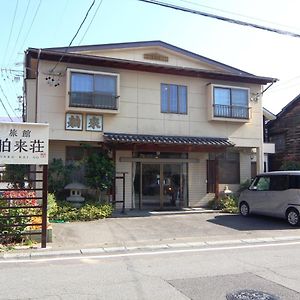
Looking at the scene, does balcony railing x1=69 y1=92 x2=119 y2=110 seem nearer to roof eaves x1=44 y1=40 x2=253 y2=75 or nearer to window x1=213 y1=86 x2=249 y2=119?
roof eaves x1=44 y1=40 x2=253 y2=75

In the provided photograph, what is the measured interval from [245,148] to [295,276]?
14.4 m

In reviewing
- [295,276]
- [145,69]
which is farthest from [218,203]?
[295,276]

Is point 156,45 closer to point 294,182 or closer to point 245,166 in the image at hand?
point 245,166

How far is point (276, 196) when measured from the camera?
14414 mm

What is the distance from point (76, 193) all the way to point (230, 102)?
28.3ft

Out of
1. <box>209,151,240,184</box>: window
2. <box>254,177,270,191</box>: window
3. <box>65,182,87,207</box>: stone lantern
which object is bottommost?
<box>65,182,87,207</box>: stone lantern

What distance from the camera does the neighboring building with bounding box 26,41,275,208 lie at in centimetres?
1644

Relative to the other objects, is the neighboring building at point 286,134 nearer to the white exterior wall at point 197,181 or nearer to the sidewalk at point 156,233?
the white exterior wall at point 197,181

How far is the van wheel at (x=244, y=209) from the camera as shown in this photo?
637 inches

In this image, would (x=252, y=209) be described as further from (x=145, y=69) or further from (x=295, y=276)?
(x=295, y=276)

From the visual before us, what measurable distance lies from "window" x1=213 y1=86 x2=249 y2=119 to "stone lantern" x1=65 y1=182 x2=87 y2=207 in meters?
7.25

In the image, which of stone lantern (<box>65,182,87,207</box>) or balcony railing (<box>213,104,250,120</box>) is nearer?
stone lantern (<box>65,182,87,207</box>)

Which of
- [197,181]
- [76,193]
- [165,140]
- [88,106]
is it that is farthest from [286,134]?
[76,193]

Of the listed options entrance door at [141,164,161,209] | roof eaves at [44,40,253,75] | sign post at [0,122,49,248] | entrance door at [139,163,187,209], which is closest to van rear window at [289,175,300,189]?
entrance door at [139,163,187,209]
